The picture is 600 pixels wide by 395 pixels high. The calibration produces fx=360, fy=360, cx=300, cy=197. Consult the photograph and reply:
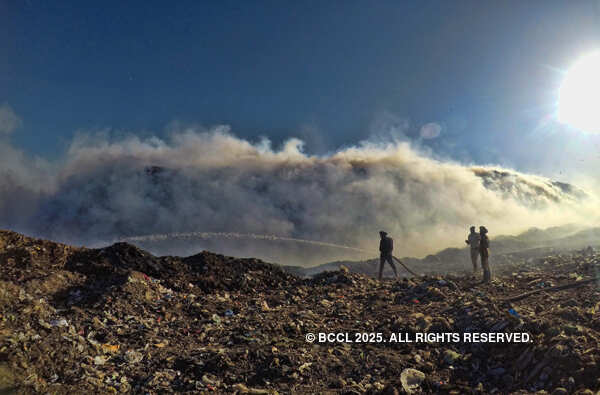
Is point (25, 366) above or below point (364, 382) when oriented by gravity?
above

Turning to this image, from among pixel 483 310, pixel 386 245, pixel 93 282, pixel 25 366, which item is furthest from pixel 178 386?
pixel 386 245

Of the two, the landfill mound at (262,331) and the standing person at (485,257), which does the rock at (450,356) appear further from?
the standing person at (485,257)

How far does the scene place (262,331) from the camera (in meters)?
6.67

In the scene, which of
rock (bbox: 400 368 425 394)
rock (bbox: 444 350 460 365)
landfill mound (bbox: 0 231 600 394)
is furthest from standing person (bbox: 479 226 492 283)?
rock (bbox: 400 368 425 394)

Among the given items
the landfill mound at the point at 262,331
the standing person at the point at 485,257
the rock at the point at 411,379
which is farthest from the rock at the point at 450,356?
the standing person at the point at 485,257

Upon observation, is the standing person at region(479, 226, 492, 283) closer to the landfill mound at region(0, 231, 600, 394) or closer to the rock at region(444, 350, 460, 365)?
the landfill mound at region(0, 231, 600, 394)

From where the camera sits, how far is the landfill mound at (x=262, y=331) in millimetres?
4641

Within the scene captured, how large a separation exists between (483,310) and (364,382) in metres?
3.06

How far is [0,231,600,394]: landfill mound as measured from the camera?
15.2 feet

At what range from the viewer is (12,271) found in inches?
300

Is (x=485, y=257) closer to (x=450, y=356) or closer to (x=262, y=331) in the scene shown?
(x=450, y=356)

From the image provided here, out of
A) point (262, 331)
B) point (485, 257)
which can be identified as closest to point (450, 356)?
point (262, 331)

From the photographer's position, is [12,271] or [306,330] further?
[12,271]

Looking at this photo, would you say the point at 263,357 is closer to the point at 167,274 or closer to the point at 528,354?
the point at 528,354
